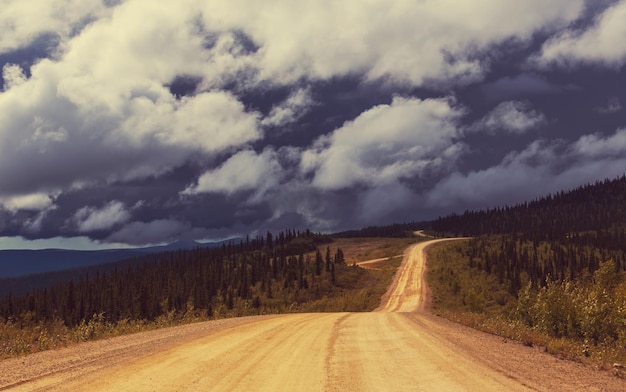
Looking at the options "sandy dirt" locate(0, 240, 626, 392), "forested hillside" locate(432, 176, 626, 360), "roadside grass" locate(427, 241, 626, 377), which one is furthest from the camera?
"forested hillside" locate(432, 176, 626, 360)

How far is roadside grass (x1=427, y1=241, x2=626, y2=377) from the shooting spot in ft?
43.3

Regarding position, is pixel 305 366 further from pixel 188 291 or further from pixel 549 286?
pixel 188 291

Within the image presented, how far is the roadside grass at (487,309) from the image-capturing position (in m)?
13.2

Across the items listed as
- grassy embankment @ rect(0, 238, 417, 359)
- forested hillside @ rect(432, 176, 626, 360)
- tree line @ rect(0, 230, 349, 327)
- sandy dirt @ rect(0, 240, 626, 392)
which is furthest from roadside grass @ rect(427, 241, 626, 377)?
tree line @ rect(0, 230, 349, 327)

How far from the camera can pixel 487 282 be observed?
227ft

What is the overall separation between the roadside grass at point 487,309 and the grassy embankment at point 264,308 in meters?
8.73

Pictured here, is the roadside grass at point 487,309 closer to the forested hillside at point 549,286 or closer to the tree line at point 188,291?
the forested hillside at point 549,286

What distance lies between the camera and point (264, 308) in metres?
55.8

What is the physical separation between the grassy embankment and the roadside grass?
8.73m

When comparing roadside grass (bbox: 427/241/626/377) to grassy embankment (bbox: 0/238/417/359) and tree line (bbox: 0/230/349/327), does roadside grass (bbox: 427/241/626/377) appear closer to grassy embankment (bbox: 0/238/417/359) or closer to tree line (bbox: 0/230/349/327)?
grassy embankment (bbox: 0/238/417/359)

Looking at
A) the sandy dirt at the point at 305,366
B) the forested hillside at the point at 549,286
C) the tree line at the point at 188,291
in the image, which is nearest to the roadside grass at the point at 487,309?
the forested hillside at the point at 549,286

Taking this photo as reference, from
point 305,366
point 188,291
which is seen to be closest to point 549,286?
point 305,366

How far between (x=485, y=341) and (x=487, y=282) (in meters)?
57.6

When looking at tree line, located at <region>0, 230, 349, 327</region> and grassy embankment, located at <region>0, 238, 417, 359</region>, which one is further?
tree line, located at <region>0, 230, 349, 327</region>
